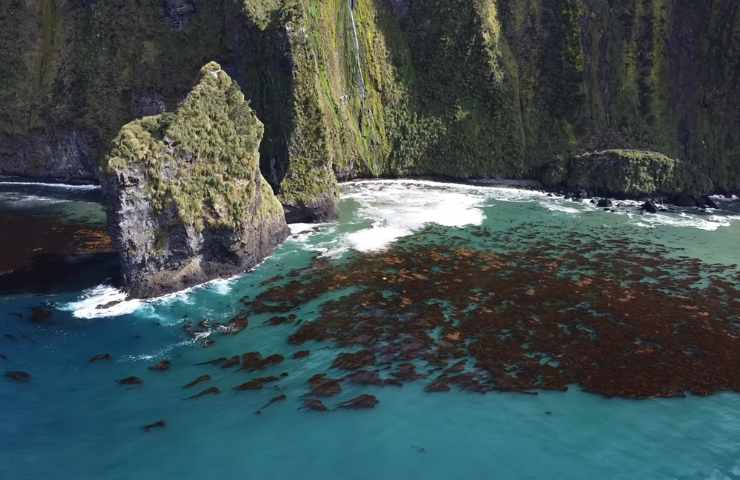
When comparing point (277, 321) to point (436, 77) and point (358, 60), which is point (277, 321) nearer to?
point (358, 60)

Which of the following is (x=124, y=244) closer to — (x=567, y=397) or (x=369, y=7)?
(x=567, y=397)

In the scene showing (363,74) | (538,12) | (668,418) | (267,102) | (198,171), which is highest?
(538,12)

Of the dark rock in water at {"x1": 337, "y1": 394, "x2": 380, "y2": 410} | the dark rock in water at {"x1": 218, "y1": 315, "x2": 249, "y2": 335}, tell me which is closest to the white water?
the dark rock in water at {"x1": 218, "y1": 315, "x2": 249, "y2": 335}

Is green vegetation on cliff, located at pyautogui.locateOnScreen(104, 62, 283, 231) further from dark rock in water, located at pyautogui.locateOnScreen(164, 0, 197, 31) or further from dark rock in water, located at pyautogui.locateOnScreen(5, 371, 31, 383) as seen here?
dark rock in water, located at pyautogui.locateOnScreen(164, 0, 197, 31)

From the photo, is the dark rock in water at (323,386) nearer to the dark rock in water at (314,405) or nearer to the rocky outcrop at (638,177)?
the dark rock in water at (314,405)

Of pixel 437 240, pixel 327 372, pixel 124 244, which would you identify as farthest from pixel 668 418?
pixel 124 244

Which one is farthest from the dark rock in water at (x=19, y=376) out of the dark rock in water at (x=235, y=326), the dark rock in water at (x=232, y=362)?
the dark rock in water at (x=235, y=326)

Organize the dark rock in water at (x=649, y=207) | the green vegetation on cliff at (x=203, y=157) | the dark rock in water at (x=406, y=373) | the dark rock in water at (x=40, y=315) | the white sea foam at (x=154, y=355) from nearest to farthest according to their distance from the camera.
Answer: the dark rock in water at (x=406, y=373) → the white sea foam at (x=154, y=355) → the dark rock in water at (x=40, y=315) → the green vegetation on cliff at (x=203, y=157) → the dark rock in water at (x=649, y=207)
